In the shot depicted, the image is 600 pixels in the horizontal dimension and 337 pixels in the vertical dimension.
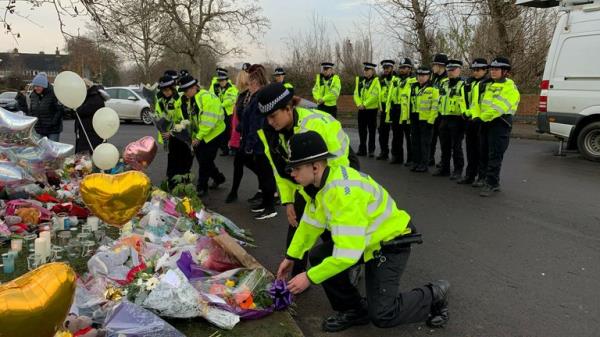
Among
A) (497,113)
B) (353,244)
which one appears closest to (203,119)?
(497,113)

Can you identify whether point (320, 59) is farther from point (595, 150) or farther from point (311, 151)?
point (311, 151)

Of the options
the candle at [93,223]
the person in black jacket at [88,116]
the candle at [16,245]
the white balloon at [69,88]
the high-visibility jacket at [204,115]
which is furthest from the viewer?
the person in black jacket at [88,116]

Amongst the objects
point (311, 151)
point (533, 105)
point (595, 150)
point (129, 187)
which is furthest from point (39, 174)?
point (533, 105)

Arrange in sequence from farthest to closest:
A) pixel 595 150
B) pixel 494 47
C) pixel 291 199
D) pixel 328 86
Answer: pixel 494 47
pixel 328 86
pixel 595 150
pixel 291 199

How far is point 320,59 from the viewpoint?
27922 mm

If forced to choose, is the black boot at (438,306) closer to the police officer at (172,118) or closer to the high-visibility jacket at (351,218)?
Result: the high-visibility jacket at (351,218)

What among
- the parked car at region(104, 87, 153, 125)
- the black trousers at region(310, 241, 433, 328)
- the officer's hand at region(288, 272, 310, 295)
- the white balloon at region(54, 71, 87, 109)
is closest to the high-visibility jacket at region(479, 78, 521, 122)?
the black trousers at region(310, 241, 433, 328)

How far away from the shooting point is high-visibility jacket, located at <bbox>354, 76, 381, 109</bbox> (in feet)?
35.9

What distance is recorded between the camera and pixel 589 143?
10555 mm

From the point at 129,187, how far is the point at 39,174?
3.07m

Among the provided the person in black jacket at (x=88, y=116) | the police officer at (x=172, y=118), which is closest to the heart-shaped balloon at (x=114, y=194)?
the police officer at (x=172, y=118)

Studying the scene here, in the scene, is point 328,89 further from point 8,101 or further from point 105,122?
point 8,101

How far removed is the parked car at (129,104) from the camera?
21.4 metres

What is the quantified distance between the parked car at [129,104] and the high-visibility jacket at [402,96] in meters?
13.6
